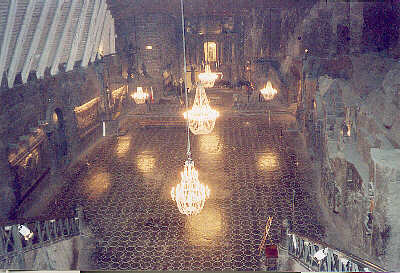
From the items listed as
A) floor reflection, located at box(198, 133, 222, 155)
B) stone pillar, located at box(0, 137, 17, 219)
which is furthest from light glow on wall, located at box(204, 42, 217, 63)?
stone pillar, located at box(0, 137, 17, 219)

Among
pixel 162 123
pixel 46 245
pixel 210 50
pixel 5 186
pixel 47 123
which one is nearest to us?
pixel 46 245

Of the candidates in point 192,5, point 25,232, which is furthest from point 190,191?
point 192,5

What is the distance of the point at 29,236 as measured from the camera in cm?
704

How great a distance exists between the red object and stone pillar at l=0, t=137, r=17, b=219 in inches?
239

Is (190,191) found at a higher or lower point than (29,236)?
higher

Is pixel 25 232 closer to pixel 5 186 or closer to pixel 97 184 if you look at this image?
pixel 5 186

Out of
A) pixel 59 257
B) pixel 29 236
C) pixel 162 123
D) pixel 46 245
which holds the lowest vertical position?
pixel 59 257

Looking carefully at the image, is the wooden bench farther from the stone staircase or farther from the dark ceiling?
the stone staircase

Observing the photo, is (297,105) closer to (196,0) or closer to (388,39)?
(388,39)

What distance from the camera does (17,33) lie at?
27.3 feet

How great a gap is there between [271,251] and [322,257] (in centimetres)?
105

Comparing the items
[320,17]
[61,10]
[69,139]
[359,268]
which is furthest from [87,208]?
[320,17]

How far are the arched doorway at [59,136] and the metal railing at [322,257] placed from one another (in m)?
7.79

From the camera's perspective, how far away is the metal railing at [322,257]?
5.49 metres
